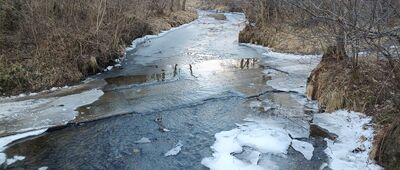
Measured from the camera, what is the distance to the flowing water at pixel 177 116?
7719mm

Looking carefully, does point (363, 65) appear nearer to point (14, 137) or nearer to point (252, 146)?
point (252, 146)

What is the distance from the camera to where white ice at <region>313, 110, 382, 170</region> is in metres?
7.25

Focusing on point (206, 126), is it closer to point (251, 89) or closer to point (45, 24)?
point (251, 89)

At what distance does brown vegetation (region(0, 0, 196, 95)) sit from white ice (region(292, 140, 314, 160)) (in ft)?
27.4

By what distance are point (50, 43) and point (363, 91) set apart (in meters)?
10.4

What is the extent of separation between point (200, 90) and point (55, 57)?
212 inches

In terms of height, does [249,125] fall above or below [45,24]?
below

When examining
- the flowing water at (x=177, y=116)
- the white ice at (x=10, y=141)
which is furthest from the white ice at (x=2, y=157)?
the flowing water at (x=177, y=116)

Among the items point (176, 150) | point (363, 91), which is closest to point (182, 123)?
point (176, 150)

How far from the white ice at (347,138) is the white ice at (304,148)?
1.09 feet

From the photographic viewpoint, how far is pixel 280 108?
10625 mm

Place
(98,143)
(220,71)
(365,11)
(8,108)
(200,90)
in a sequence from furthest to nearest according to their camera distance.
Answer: (220,71) → (200,90) → (8,108) → (365,11) → (98,143)

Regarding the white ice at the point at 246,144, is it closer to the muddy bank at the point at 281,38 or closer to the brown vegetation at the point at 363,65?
the brown vegetation at the point at 363,65

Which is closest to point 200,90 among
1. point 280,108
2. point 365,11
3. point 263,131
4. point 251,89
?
point 251,89
